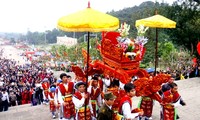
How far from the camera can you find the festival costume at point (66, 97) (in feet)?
21.9

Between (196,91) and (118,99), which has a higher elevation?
(118,99)

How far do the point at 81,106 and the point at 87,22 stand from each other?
6.37 ft

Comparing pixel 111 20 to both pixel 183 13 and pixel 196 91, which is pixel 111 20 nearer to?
pixel 196 91

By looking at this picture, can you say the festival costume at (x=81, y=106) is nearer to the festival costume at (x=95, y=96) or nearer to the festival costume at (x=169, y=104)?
the festival costume at (x=95, y=96)

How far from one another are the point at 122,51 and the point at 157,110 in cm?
316

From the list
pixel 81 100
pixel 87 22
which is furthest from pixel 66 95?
pixel 87 22

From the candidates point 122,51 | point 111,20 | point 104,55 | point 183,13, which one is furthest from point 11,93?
point 183,13

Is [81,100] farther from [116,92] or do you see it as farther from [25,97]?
[25,97]

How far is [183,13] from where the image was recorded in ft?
53.9

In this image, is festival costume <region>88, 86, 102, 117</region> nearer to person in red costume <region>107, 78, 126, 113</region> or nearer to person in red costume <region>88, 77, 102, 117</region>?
person in red costume <region>88, 77, 102, 117</region>

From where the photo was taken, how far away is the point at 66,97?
674 cm

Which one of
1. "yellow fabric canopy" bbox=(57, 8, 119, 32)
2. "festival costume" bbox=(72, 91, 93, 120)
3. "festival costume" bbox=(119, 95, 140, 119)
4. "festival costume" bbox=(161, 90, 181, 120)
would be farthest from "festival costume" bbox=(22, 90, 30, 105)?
"festival costume" bbox=(119, 95, 140, 119)

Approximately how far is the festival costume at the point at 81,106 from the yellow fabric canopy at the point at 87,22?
4.79 ft

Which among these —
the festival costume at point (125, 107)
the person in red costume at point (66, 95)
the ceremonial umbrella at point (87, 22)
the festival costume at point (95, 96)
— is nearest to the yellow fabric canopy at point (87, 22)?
the ceremonial umbrella at point (87, 22)
